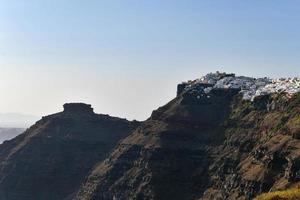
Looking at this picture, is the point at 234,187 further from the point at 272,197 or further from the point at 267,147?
the point at 272,197

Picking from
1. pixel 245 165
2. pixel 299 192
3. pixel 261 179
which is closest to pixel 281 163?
pixel 261 179

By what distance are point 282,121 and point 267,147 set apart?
1394 centimetres

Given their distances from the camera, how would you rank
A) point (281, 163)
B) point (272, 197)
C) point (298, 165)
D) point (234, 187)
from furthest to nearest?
point (234, 187), point (281, 163), point (298, 165), point (272, 197)

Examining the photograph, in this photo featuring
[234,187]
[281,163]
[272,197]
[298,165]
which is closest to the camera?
[272,197]

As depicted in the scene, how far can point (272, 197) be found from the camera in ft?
422

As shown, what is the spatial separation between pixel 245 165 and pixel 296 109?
23.0 metres

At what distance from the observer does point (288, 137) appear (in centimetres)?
18312

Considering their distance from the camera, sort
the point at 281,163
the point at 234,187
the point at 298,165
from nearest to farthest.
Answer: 1. the point at 298,165
2. the point at 281,163
3. the point at 234,187

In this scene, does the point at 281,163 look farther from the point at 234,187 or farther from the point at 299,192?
the point at 299,192

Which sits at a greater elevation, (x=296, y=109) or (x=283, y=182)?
(x=296, y=109)

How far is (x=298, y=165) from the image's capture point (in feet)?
550

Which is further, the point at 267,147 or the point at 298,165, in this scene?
the point at 267,147

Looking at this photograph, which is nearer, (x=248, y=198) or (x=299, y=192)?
(x=299, y=192)

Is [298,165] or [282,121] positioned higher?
[282,121]
